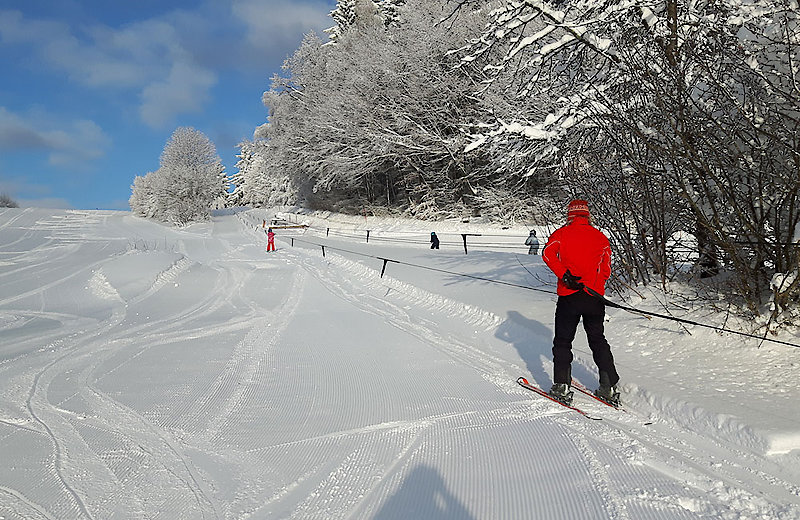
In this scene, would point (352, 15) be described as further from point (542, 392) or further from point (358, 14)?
point (542, 392)

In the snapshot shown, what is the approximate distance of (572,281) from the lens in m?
4.47

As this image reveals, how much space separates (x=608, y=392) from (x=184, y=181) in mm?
59923

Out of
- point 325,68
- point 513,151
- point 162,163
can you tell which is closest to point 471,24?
point 325,68

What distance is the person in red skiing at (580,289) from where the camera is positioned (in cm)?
445

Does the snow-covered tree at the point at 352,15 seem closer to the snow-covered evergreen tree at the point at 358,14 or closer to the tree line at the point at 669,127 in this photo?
the snow-covered evergreen tree at the point at 358,14

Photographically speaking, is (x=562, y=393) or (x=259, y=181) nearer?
(x=562, y=393)

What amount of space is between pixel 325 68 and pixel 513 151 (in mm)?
35893

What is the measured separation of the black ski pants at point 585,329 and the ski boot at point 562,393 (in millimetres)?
46

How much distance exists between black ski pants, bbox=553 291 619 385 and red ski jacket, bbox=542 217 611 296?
10cm

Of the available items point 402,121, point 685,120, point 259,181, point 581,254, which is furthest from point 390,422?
point 259,181

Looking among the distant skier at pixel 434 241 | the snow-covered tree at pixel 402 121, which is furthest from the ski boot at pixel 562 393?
the snow-covered tree at pixel 402 121

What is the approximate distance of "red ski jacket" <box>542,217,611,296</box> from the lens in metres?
4.43

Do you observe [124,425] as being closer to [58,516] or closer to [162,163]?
[58,516]

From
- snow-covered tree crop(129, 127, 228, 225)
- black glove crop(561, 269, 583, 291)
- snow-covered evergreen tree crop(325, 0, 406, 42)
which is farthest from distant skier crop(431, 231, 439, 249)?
snow-covered tree crop(129, 127, 228, 225)
